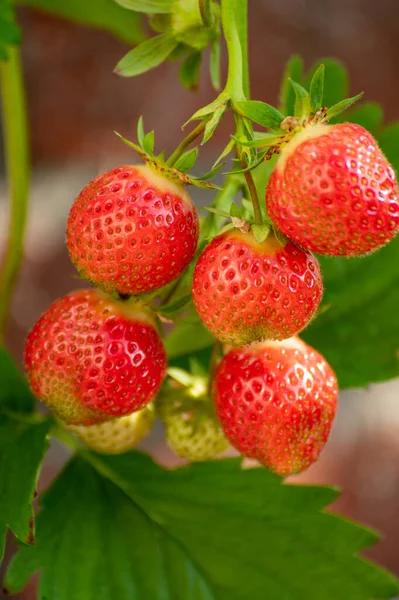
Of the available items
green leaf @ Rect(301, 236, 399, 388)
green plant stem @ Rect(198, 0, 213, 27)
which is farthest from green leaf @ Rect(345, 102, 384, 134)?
green plant stem @ Rect(198, 0, 213, 27)

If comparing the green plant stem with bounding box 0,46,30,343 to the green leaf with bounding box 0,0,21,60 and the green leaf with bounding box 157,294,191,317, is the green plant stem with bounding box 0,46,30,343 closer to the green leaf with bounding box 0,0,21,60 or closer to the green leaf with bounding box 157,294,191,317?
the green leaf with bounding box 0,0,21,60

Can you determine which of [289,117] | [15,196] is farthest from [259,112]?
[15,196]

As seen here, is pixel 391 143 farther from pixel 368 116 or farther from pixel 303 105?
pixel 303 105

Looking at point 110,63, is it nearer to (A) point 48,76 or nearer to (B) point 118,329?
(A) point 48,76

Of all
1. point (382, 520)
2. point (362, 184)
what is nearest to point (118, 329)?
point (362, 184)

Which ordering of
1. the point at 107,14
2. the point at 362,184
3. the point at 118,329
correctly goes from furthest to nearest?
1. the point at 107,14
2. the point at 118,329
3. the point at 362,184
